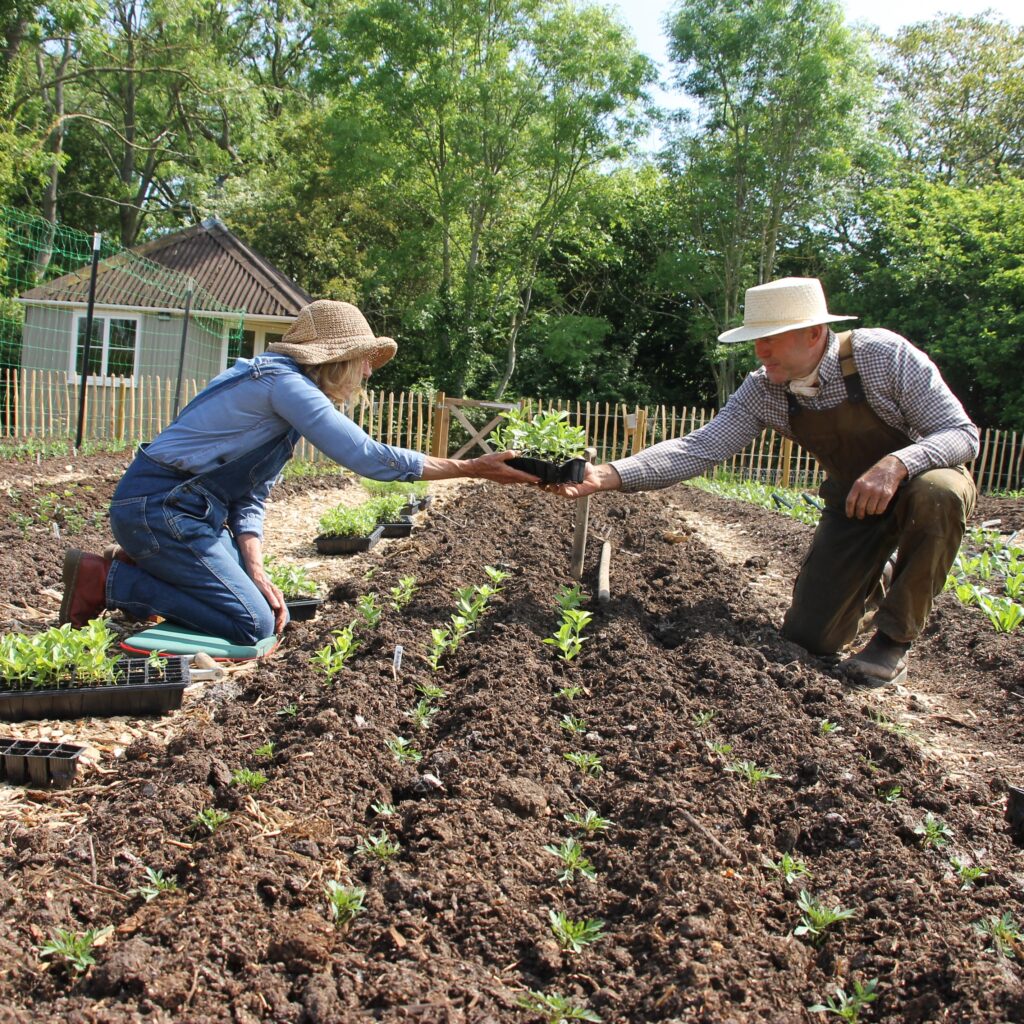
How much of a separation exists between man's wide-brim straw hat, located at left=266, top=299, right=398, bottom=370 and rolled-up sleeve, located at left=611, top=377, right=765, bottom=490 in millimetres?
1357

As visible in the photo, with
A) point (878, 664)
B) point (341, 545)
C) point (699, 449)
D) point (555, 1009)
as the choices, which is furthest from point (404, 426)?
point (555, 1009)

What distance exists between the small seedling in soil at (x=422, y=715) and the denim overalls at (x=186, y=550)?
1.20 meters

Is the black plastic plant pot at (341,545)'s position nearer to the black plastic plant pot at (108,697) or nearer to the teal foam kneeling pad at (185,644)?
the teal foam kneeling pad at (185,644)

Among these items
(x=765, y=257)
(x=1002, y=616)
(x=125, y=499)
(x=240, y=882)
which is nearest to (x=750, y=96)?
(x=765, y=257)

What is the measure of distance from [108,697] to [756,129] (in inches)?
898

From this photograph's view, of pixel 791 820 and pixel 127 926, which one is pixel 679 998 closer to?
pixel 791 820

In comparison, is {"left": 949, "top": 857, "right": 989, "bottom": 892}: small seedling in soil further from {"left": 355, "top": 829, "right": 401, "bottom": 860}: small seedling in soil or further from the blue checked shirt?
the blue checked shirt

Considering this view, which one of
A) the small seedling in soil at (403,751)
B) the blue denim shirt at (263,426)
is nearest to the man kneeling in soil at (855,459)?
the blue denim shirt at (263,426)

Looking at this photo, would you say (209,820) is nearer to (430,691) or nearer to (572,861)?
(572,861)

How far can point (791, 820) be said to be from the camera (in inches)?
98.3

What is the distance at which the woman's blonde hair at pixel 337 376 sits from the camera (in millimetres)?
4157

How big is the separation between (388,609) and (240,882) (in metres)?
2.46

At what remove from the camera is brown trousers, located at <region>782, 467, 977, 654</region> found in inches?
157

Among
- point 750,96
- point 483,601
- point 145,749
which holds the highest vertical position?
point 750,96
